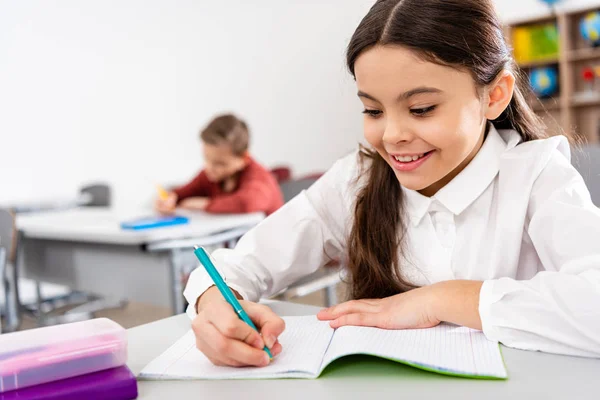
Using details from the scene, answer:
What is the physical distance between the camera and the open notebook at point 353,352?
2.02 ft

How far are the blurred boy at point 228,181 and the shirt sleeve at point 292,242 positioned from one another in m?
1.33

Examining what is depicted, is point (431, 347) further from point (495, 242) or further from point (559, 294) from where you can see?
point (495, 242)

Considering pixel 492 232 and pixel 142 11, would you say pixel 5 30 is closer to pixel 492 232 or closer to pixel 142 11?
pixel 142 11

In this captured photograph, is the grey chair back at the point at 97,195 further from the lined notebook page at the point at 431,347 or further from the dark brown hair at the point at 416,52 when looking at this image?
the lined notebook page at the point at 431,347

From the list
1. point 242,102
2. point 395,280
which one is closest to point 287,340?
point 395,280

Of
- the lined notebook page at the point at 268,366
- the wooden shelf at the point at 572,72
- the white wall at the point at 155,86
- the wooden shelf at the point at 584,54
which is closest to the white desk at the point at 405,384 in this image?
the lined notebook page at the point at 268,366

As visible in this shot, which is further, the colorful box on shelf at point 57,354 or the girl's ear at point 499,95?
the girl's ear at point 499,95

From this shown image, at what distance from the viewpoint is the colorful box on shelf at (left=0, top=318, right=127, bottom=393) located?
0.59 meters

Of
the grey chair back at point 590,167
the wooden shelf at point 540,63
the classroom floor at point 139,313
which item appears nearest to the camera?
the grey chair back at point 590,167

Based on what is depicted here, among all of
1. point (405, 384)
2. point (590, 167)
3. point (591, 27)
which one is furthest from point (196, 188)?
point (591, 27)

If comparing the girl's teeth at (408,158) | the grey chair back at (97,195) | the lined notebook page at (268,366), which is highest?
the girl's teeth at (408,158)

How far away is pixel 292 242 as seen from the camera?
1.04 m

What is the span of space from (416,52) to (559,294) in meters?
0.35

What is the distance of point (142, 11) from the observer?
15.1ft
